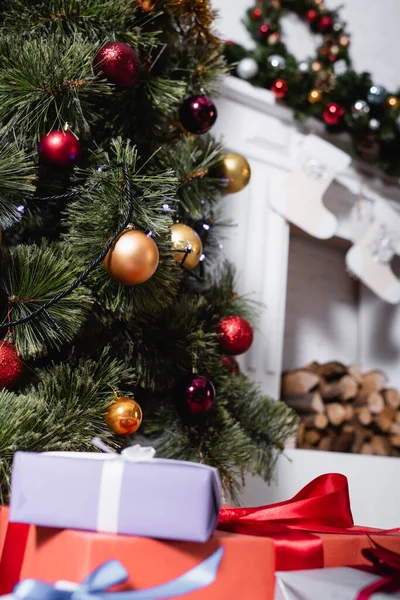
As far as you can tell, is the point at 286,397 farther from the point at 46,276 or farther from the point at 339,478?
the point at 46,276

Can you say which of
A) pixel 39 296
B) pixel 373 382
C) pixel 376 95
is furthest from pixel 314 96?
pixel 39 296

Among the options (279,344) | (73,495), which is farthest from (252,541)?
(279,344)

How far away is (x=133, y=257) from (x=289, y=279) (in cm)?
113

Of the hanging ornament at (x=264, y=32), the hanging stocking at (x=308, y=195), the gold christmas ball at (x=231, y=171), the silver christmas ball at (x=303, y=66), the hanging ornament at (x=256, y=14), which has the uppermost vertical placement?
the hanging ornament at (x=256, y=14)

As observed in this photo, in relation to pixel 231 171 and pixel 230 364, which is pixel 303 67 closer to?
pixel 231 171

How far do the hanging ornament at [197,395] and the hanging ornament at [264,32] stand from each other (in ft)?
3.36

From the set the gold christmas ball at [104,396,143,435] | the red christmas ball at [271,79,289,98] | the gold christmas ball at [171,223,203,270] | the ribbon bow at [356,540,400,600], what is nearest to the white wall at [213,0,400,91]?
the red christmas ball at [271,79,289,98]

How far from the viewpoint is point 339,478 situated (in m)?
0.72

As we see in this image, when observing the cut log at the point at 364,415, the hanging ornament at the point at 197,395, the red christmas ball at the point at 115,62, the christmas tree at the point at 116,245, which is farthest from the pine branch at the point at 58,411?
the cut log at the point at 364,415

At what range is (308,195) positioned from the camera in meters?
1.48

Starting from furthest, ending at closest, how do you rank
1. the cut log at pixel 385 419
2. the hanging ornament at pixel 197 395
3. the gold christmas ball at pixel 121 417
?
the cut log at pixel 385 419
the hanging ornament at pixel 197 395
the gold christmas ball at pixel 121 417

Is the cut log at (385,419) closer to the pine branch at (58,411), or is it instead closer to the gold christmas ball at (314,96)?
the gold christmas ball at (314,96)

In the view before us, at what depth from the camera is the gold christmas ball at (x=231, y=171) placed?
1050 mm

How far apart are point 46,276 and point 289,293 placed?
1140 millimetres
